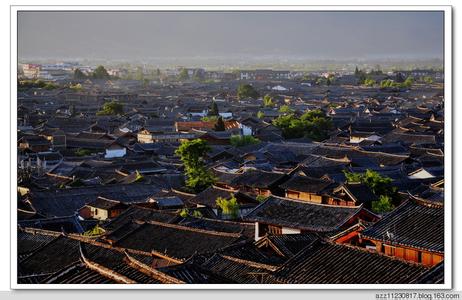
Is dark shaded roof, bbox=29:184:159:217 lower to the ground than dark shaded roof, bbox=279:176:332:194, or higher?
lower

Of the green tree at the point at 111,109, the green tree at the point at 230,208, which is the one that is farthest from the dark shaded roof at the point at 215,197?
the green tree at the point at 111,109

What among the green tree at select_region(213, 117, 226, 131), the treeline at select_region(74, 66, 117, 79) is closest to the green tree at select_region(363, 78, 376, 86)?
the treeline at select_region(74, 66, 117, 79)

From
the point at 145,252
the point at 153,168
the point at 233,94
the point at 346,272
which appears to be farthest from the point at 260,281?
the point at 233,94

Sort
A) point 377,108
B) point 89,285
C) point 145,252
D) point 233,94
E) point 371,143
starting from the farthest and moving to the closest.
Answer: point 233,94, point 377,108, point 371,143, point 145,252, point 89,285

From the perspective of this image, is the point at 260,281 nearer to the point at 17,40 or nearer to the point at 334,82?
the point at 17,40

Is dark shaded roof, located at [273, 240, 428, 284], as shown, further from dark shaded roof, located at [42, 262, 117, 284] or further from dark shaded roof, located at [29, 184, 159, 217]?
dark shaded roof, located at [29, 184, 159, 217]

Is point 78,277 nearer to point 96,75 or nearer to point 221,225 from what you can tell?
point 221,225

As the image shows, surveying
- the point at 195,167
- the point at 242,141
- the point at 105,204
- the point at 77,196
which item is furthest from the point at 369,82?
the point at 105,204
